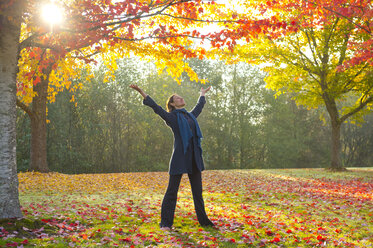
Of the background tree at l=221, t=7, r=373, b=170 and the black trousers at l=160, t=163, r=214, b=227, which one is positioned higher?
the background tree at l=221, t=7, r=373, b=170

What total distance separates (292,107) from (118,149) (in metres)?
19.1

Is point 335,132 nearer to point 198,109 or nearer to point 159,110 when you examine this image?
point 198,109

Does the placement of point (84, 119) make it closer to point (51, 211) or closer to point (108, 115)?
point (108, 115)

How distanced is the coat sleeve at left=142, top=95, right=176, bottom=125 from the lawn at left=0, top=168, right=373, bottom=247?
69.2 inches

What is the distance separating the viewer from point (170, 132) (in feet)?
85.8

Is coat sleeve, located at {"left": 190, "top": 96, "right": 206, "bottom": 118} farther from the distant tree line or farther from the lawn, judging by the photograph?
the distant tree line

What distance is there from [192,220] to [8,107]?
363 centimetres

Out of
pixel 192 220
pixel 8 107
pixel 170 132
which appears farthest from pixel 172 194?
pixel 170 132

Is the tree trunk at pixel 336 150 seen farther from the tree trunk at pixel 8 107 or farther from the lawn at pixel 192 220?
the tree trunk at pixel 8 107

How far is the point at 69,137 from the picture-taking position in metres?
22.6

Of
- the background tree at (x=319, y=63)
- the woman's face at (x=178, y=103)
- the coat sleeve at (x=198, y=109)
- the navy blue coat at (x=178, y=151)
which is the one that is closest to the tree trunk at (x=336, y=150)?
the background tree at (x=319, y=63)

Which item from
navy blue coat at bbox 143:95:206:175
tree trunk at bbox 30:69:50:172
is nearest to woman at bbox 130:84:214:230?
navy blue coat at bbox 143:95:206:175

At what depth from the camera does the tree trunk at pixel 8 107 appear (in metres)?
4.82

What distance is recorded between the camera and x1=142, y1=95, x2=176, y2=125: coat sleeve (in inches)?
193
